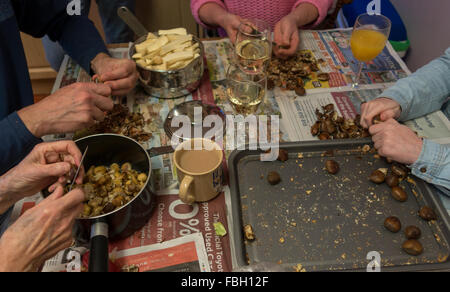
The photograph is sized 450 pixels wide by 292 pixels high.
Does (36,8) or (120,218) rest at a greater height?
(36,8)

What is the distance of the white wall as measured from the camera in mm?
1759

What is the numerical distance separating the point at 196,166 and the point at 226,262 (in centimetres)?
25

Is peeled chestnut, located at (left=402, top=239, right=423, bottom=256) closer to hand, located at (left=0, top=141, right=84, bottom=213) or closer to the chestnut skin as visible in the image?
the chestnut skin

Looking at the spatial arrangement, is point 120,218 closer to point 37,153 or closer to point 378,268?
point 37,153

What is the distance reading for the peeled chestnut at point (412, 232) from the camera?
0.79m

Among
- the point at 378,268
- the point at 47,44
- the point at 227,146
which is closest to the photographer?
the point at 378,268

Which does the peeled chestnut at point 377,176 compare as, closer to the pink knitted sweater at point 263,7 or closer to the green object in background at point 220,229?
Answer: the green object in background at point 220,229

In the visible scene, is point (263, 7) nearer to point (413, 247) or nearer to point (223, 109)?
point (223, 109)

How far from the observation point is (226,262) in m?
0.79

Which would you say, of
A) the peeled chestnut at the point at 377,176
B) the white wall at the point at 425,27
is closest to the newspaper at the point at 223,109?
the peeled chestnut at the point at 377,176

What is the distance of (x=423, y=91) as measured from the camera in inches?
42.1

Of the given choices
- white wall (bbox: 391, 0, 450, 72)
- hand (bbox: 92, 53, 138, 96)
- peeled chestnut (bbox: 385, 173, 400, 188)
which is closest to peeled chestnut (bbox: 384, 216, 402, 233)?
peeled chestnut (bbox: 385, 173, 400, 188)

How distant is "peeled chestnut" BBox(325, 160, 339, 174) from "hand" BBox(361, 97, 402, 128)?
0.69ft

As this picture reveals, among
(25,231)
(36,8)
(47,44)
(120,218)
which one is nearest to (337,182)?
(120,218)
